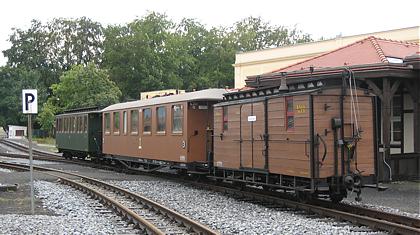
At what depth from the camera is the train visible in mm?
10680

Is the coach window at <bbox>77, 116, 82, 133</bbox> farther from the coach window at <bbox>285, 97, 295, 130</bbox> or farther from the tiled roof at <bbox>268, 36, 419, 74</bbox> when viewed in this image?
the coach window at <bbox>285, 97, 295, 130</bbox>

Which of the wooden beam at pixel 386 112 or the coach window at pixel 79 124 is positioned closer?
the wooden beam at pixel 386 112

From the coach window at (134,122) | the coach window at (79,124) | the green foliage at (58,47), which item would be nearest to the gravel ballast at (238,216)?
the coach window at (134,122)

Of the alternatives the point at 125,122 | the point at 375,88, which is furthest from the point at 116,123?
the point at 375,88

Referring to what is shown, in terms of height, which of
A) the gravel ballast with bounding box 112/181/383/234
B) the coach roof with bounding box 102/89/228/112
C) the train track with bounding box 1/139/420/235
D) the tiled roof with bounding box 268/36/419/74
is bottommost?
the gravel ballast with bounding box 112/181/383/234

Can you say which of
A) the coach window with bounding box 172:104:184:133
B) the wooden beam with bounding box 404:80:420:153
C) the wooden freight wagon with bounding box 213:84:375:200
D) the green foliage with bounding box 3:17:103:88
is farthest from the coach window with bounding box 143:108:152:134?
the green foliage with bounding box 3:17:103:88

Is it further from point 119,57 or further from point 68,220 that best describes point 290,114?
point 119,57

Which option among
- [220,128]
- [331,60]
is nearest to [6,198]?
[220,128]

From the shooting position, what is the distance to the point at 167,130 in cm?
1692

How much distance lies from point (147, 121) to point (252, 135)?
6766mm

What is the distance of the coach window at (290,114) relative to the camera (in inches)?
439

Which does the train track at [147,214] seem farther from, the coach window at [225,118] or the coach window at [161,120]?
the coach window at [225,118]

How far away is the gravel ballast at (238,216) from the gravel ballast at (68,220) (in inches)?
61.4

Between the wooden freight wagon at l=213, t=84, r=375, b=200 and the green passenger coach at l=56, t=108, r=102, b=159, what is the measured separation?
563 inches
